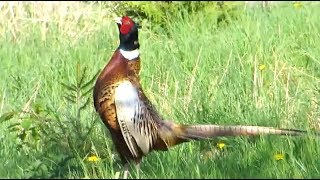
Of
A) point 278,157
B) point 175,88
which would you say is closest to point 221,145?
point 278,157

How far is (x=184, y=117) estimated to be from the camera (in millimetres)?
5809

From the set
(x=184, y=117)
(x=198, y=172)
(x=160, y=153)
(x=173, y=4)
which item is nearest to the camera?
(x=198, y=172)

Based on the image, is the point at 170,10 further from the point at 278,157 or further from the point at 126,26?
the point at 278,157

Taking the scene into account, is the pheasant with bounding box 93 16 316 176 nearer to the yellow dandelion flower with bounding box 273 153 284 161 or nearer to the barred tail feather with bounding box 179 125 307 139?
the barred tail feather with bounding box 179 125 307 139

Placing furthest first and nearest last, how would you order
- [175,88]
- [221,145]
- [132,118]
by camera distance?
[175,88], [221,145], [132,118]

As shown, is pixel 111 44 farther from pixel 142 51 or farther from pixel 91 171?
pixel 91 171

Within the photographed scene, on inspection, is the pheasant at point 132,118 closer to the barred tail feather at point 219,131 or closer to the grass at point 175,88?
the barred tail feather at point 219,131

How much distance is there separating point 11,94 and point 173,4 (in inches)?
114

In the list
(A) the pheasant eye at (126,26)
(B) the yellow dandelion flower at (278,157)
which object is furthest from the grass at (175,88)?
(A) the pheasant eye at (126,26)

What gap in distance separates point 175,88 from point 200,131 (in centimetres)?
155

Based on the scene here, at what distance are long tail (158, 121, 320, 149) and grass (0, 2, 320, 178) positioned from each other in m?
0.12

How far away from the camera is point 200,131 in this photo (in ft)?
15.9

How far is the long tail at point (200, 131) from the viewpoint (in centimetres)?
481

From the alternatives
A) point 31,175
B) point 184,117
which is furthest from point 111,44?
point 31,175
